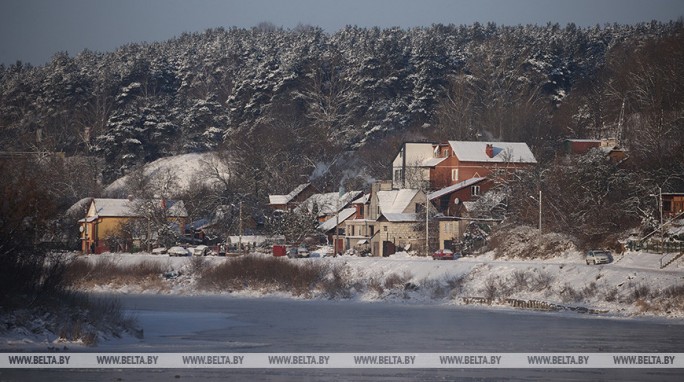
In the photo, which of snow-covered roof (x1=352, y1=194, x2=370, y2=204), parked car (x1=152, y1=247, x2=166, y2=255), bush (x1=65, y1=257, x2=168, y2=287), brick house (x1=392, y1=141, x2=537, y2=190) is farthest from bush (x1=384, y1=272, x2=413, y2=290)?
snow-covered roof (x1=352, y1=194, x2=370, y2=204)

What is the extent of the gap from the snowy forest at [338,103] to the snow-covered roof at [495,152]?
2668 millimetres

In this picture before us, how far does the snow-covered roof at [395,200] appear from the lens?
282 feet

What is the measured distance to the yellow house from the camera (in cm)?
9388

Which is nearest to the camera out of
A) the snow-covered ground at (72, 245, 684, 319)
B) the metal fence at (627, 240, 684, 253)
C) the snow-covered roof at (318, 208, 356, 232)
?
the snow-covered ground at (72, 245, 684, 319)

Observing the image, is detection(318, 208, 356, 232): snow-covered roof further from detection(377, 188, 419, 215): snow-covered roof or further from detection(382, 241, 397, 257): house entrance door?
detection(382, 241, 397, 257): house entrance door

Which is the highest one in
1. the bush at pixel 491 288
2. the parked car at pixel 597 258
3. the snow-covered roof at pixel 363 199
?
the snow-covered roof at pixel 363 199

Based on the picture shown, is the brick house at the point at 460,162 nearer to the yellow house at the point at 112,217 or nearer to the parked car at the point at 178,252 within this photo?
the yellow house at the point at 112,217

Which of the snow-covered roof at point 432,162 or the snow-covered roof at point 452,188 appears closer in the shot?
the snow-covered roof at point 452,188

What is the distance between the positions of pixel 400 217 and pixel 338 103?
4486 cm

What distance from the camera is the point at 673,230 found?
59531 mm

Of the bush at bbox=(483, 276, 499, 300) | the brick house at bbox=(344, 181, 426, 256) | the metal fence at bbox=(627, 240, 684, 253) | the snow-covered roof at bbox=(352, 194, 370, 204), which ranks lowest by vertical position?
the bush at bbox=(483, 276, 499, 300)

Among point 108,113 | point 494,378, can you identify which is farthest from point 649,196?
point 108,113


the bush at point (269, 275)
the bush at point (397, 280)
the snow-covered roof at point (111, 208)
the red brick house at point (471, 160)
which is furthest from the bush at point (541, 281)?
the snow-covered roof at point (111, 208)

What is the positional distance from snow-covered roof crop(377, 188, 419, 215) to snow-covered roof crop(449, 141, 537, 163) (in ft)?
28.8
